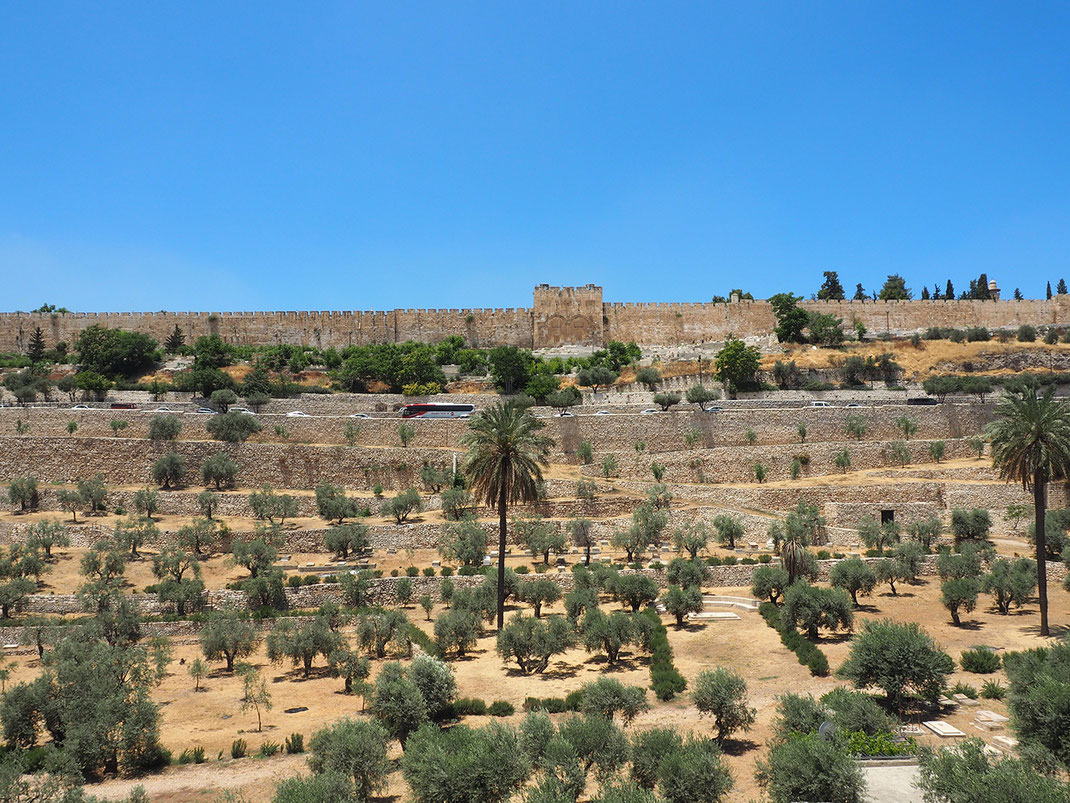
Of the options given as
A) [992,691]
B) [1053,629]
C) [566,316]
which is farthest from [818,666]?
[566,316]

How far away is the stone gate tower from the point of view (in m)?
58.1

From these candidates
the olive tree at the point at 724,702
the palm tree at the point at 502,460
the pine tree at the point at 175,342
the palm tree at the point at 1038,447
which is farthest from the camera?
the pine tree at the point at 175,342

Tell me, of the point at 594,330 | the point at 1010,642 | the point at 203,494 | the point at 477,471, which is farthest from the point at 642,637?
the point at 594,330

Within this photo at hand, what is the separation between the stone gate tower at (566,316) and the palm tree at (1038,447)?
37914 mm

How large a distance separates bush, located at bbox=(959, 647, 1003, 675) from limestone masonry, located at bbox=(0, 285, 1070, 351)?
134 feet

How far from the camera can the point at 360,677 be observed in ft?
60.4

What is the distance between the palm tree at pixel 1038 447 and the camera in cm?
2008

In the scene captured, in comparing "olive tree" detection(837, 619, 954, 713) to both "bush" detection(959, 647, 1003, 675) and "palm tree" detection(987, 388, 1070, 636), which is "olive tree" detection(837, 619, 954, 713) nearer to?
"bush" detection(959, 647, 1003, 675)

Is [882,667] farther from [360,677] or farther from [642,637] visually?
[360,677]

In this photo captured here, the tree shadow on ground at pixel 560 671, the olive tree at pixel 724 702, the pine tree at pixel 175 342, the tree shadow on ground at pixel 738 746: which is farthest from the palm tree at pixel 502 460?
the pine tree at pixel 175 342

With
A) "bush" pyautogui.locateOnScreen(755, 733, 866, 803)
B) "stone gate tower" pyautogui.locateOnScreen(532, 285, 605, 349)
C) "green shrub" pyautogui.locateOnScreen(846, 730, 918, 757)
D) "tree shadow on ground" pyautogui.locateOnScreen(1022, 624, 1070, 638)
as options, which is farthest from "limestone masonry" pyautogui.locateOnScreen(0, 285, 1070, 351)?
"bush" pyautogui.locateOnScreen(755, 733, 866, 803)

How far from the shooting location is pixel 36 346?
178 feet

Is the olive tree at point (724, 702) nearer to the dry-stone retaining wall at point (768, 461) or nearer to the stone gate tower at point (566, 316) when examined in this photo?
the dry-stone retaining wall at point (768, 461)

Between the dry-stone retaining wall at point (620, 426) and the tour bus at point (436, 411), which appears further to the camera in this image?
the tour bus at point (436, 411)
